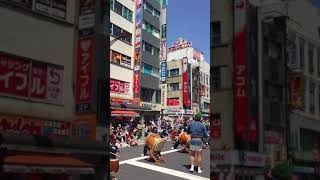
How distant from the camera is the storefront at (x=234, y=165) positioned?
1052 centimetres

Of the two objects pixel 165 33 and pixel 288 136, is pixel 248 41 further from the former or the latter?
pixel 165 33

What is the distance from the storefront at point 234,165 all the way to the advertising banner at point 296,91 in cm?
288

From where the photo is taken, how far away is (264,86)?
11812 millimetres

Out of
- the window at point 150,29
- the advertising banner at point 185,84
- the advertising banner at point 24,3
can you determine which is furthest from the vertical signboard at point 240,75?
the advertising banner at point 185,84

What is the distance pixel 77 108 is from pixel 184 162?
199 inches

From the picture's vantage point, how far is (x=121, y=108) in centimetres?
3409

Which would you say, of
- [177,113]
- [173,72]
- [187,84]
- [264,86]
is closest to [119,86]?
[177,113]

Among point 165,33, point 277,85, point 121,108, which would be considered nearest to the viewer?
point 277,85

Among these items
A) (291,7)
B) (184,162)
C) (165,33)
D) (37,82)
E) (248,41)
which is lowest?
(184,162)

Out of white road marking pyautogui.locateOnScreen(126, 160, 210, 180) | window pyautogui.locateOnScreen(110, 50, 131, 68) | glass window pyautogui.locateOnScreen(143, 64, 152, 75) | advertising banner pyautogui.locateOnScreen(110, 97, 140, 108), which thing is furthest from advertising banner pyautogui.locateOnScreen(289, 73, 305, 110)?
glass window pyautogui.locateOnScreen(143, 64, 152, 75)

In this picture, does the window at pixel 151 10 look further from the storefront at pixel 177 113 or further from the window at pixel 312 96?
the window at pixel 312 96

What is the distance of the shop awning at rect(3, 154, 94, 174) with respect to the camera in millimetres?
6195

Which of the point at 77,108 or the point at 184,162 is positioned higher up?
the point at 77,108

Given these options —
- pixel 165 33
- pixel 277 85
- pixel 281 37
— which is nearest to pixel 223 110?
pixel 277 85
